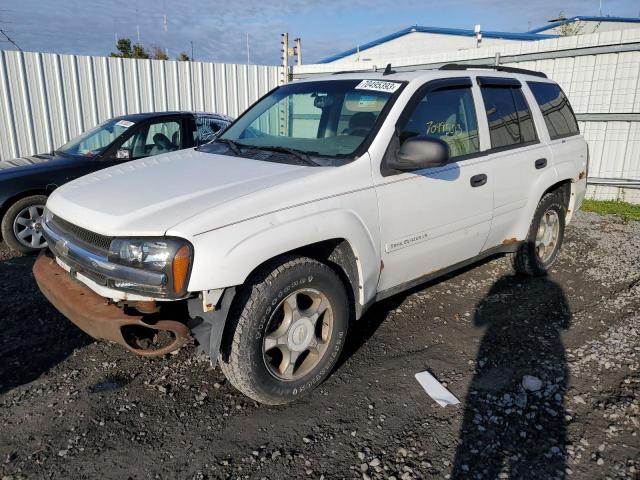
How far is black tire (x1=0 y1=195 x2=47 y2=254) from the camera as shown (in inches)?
226

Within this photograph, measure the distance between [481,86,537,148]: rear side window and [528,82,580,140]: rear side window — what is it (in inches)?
11.6

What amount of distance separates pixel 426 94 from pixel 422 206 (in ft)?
2.80

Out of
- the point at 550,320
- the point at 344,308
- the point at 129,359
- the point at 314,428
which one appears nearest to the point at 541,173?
the point at 550,320

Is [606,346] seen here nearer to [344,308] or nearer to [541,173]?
[541,173]

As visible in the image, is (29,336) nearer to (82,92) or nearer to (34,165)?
(34,165)

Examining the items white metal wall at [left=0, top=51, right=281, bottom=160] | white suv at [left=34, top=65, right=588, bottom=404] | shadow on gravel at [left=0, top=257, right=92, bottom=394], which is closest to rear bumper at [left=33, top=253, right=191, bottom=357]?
white suv at [left=34, top=65, right=588, bottom=404]

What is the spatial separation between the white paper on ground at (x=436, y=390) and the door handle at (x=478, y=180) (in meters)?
1.48

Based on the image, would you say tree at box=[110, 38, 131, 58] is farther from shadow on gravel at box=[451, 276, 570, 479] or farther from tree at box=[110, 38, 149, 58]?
shadow on gravel at box=[451, 276, 570, 479]

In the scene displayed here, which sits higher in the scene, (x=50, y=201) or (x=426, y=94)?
(x=426, y=94)

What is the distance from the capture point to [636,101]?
8031 mm

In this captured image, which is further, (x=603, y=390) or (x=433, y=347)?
(x=433, y=347)

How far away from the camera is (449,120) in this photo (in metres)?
3.77

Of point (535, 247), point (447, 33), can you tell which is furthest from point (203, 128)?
point (447, 33)

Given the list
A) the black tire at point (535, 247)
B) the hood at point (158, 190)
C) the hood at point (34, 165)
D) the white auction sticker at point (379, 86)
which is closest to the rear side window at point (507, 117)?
the black tire at point (535, 247)
